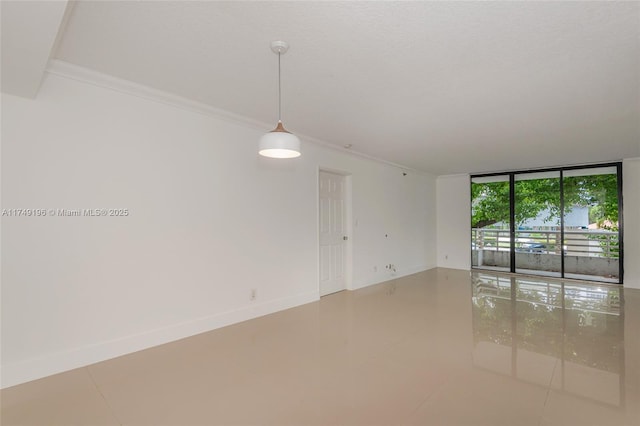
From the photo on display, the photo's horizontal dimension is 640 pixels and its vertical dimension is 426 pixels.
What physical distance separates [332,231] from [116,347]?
3352 mm

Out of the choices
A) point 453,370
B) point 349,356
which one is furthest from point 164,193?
point 453,370

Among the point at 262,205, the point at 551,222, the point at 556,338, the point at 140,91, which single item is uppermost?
the point at 140,91

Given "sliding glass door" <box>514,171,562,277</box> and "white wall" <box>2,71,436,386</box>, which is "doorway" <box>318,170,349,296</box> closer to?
"white wall" <box>2,71,436,386</box>

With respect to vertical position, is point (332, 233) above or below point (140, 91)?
below

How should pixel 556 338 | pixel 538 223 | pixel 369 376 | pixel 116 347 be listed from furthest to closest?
pixel 538 223 < pixel 556 338 < pixel 116 347 < pixel 369 376

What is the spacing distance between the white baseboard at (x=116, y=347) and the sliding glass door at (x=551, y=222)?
19.4ft

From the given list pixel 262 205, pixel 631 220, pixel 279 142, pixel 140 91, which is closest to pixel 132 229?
pixel 140 91

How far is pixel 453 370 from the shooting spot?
2635 millimetres

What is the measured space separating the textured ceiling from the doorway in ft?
4.64

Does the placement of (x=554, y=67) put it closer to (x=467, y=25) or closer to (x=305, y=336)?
(x=467, y=25)

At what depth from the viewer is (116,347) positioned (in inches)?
112

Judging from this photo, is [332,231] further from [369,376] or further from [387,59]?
[387,59]

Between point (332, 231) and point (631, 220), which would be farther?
point (631, 220)

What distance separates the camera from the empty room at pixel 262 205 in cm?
200
